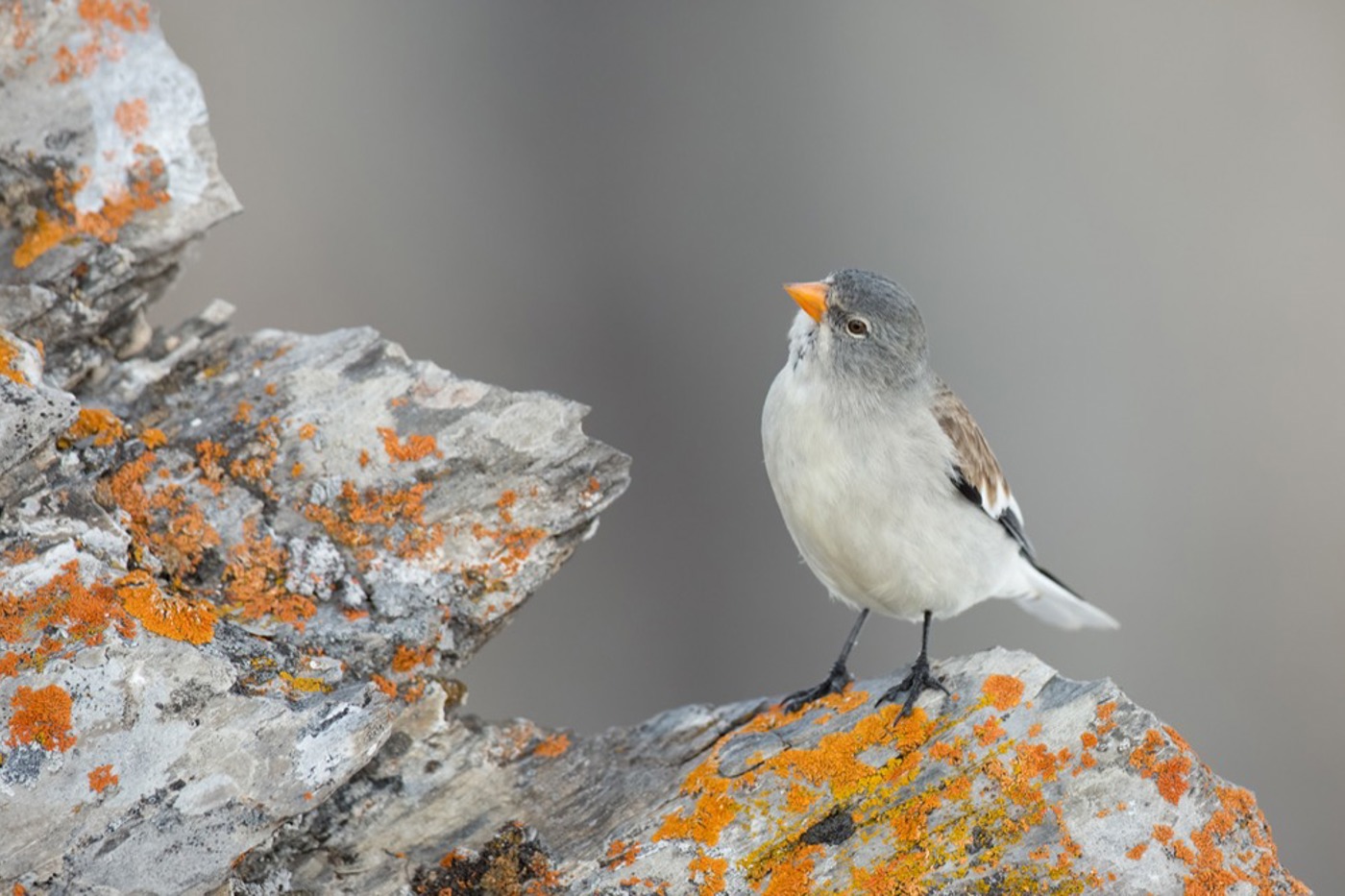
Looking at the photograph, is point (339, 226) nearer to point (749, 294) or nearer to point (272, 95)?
point (272, 95)

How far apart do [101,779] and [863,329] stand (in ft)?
10.4

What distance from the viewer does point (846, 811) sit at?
14.2ft

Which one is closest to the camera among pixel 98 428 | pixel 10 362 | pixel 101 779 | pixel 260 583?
pixel 101 779

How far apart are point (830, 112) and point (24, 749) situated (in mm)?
9092

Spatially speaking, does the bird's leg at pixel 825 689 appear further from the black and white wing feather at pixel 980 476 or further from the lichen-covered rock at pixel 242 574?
the lichen-covered rock at pixel 242 574

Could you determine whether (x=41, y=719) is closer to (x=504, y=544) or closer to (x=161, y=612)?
(x=161, y=612)

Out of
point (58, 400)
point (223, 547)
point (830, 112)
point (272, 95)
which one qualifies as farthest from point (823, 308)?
point (272, 95)

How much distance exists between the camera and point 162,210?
541cm

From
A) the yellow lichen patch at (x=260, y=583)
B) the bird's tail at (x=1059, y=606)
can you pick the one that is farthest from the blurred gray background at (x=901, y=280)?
the yellow lichen patch at (x=260, y=583)

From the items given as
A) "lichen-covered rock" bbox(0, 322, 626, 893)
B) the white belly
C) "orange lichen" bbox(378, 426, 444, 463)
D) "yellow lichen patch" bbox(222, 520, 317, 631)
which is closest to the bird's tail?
the white belly

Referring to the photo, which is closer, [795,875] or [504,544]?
[795,875]

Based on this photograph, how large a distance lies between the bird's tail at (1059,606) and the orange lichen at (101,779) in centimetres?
403

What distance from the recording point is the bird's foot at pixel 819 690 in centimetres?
509

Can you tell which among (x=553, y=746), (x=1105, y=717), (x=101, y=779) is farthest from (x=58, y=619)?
(x=1105, y=717)
